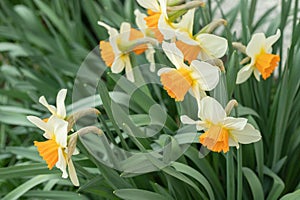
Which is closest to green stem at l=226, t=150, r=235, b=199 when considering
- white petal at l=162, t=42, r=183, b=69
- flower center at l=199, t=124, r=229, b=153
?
flower center at l=199, t=124, r=229, b=153

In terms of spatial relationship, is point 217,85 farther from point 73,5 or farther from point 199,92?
point 73,5

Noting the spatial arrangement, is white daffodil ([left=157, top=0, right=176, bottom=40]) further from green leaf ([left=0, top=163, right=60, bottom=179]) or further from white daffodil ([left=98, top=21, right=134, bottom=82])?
green leaf ([left=0, top=163, right=60, bottom=179])

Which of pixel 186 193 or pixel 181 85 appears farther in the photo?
pixel 186 193

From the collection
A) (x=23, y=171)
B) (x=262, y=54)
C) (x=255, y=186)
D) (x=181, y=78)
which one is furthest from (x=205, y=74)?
(x=23, y=171)

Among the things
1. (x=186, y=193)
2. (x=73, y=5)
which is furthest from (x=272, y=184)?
(x=73, y=5)

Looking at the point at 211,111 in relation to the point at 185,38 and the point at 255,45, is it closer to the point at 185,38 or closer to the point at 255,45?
the point at 185,38
